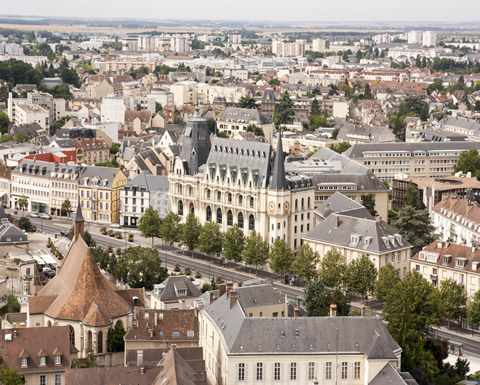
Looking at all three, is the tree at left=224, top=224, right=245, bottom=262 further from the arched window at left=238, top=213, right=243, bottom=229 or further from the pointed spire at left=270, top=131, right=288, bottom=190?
the pointed spire at left=270, top=131, right=288, bottom=190

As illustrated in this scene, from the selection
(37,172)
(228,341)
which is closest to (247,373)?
(228,341)

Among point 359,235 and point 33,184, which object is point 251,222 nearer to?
point 359,235

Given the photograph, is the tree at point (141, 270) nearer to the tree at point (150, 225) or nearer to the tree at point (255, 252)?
the tree at point (255, 252)

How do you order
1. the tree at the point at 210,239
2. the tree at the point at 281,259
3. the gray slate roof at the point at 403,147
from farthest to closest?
the gray slate roof at the point at 403,147 < the tree at the point at 210,239 < the tree at the point at 281,259

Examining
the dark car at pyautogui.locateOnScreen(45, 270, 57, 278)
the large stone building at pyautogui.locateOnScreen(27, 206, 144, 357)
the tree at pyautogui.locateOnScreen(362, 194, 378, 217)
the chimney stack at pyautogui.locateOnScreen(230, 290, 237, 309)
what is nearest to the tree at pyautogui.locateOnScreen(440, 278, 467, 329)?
the chimney stack at pyautogui.locateOnScreen(230, 290, 237, 309)

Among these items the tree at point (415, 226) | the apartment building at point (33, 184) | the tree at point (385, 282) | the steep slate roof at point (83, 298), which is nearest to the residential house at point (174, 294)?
the steep slate roof at point (83, 298)
